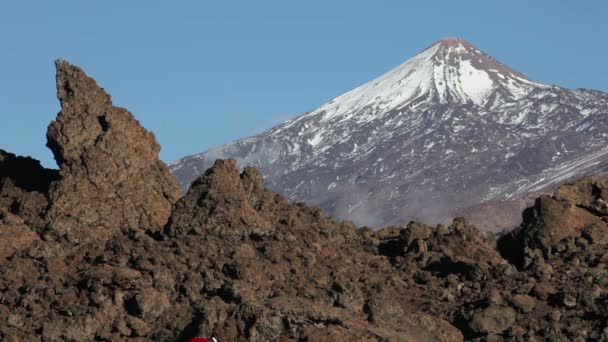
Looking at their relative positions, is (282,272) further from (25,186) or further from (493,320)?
(25,186)

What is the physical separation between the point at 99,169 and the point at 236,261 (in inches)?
160

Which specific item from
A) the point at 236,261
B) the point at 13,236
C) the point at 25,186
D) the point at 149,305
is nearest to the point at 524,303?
the point at 236,261

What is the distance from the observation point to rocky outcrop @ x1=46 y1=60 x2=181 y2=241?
30562 millimetres

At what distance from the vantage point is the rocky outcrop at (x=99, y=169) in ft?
100

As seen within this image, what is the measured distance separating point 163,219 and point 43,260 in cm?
298

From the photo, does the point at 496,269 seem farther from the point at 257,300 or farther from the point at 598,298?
the point at 257,300

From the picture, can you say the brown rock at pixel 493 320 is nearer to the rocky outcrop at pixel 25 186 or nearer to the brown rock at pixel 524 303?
the brown rock at pixel 524 303

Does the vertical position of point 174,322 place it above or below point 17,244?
below

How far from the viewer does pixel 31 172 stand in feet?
112

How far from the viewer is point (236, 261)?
2803 centimetres

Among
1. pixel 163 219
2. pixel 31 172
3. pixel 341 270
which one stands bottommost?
pixel 341 270

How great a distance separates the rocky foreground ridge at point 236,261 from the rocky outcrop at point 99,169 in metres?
0.03

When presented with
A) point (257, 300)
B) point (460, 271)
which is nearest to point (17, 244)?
point (257, 300)

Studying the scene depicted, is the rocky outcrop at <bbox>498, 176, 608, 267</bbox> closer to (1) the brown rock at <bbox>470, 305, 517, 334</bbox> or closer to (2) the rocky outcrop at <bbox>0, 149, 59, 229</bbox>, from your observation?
(1) the brown rock at <bbox>470, 305, 517, 334</bbox>
